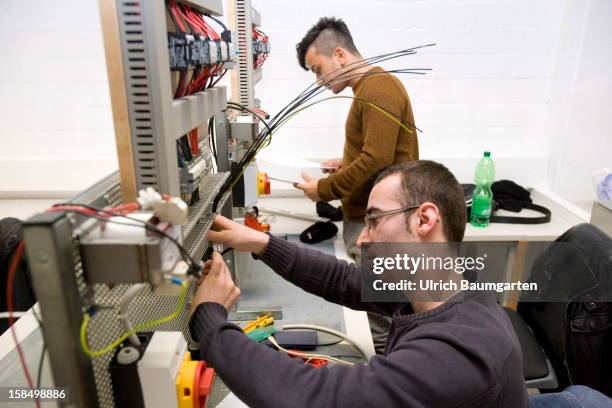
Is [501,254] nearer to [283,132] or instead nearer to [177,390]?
[283,132]

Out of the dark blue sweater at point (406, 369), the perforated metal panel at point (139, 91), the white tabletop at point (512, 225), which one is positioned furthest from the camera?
the white tabletop at point (512, 225)

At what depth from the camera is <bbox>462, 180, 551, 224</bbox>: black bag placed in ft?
8.45

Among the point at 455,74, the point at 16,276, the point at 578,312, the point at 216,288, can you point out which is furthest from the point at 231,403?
the point at 455,74

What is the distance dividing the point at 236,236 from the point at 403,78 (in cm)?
197

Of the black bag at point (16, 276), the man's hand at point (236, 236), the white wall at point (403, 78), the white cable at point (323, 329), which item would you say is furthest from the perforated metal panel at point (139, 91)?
the white wall at point (403, 78)

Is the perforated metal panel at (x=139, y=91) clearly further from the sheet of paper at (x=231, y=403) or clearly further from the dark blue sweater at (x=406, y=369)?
the sheet of paper at (x=231, y=403)

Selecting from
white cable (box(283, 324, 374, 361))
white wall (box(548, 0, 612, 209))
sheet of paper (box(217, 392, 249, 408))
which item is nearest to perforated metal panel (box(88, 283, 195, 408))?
sheet of paper (box(217, 392, 249, 408))

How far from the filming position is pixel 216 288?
41.1 inches

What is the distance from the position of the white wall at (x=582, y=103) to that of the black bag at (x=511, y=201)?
332 mm

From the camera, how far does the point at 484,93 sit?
2922 mm

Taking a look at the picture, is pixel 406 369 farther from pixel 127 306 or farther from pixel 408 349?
pixel 127 306

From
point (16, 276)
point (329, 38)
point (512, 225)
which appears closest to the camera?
point (16, 276)

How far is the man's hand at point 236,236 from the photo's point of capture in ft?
4.17

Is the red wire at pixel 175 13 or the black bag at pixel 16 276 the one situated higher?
the red wire at pixel 175 13
